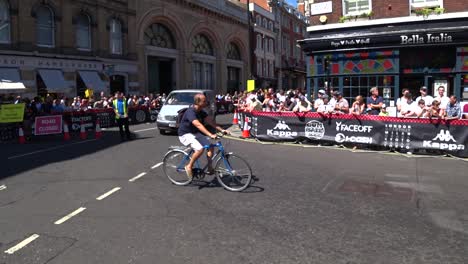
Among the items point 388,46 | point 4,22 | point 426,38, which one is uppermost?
point 4,22

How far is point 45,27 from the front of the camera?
85.7 feet

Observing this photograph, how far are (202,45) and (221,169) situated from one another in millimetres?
37792

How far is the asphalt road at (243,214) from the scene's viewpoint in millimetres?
4473

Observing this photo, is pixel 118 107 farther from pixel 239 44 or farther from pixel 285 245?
pixel 239 44

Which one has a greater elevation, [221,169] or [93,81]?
[93,81]

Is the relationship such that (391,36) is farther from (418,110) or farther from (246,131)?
(246,131)

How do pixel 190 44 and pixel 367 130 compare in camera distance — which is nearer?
pixel 367 130

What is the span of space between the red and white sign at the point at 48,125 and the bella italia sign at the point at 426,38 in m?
14.9

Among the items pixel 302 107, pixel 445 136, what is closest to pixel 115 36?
pixel 302 107

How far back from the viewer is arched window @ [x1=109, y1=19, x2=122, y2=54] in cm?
3138

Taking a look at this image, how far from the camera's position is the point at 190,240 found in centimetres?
483

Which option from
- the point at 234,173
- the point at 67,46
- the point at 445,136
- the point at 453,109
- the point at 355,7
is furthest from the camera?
the point at 67,46

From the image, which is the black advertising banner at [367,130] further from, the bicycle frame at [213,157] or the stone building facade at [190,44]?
the stone building facade at [190,44]

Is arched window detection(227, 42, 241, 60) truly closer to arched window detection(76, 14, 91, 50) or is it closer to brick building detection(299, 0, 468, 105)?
arched window detection(76, 14, 91, 50)
